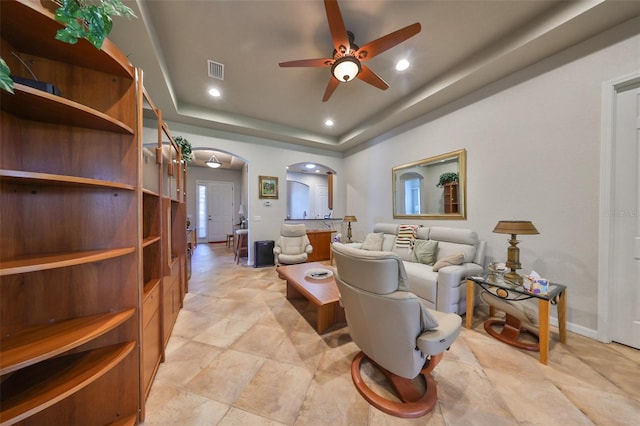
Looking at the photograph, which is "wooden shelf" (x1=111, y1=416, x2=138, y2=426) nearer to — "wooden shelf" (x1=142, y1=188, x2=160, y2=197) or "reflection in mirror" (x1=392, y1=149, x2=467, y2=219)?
"wooden shelf" (x1=142, y1=188, x2=160, y2=197)

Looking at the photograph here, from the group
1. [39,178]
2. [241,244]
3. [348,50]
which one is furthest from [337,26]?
[241,244]

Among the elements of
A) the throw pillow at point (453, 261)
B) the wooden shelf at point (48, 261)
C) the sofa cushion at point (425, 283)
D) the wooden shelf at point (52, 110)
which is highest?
the wooden shelf at point (52, 110)

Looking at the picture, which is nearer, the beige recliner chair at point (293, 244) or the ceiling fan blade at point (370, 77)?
the ceiling fan blade at point (370, 77)

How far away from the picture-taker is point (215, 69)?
277 centimetres

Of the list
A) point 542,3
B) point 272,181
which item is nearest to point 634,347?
point 542,3

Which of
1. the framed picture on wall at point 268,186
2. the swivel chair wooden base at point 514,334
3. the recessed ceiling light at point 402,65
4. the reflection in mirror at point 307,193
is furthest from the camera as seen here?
the reflection in mirror at point 307,193

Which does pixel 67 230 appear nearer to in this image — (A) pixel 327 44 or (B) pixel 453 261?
(A) pixel 327 44

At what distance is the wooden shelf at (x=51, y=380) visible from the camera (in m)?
0.80

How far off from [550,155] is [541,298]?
1.59 meters

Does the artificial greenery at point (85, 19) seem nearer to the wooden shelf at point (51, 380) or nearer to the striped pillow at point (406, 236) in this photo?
the wooden shelf at point (51, 380)

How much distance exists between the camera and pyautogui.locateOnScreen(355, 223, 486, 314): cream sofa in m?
2.35

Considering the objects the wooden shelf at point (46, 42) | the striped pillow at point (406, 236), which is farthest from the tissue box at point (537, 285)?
the wooden shelf at point (46, 42)

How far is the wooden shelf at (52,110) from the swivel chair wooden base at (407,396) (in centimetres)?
213

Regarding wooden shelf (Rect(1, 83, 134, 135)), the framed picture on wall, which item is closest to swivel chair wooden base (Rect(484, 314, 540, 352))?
wooden shelf (Rect(1, 83, 134, 135))
